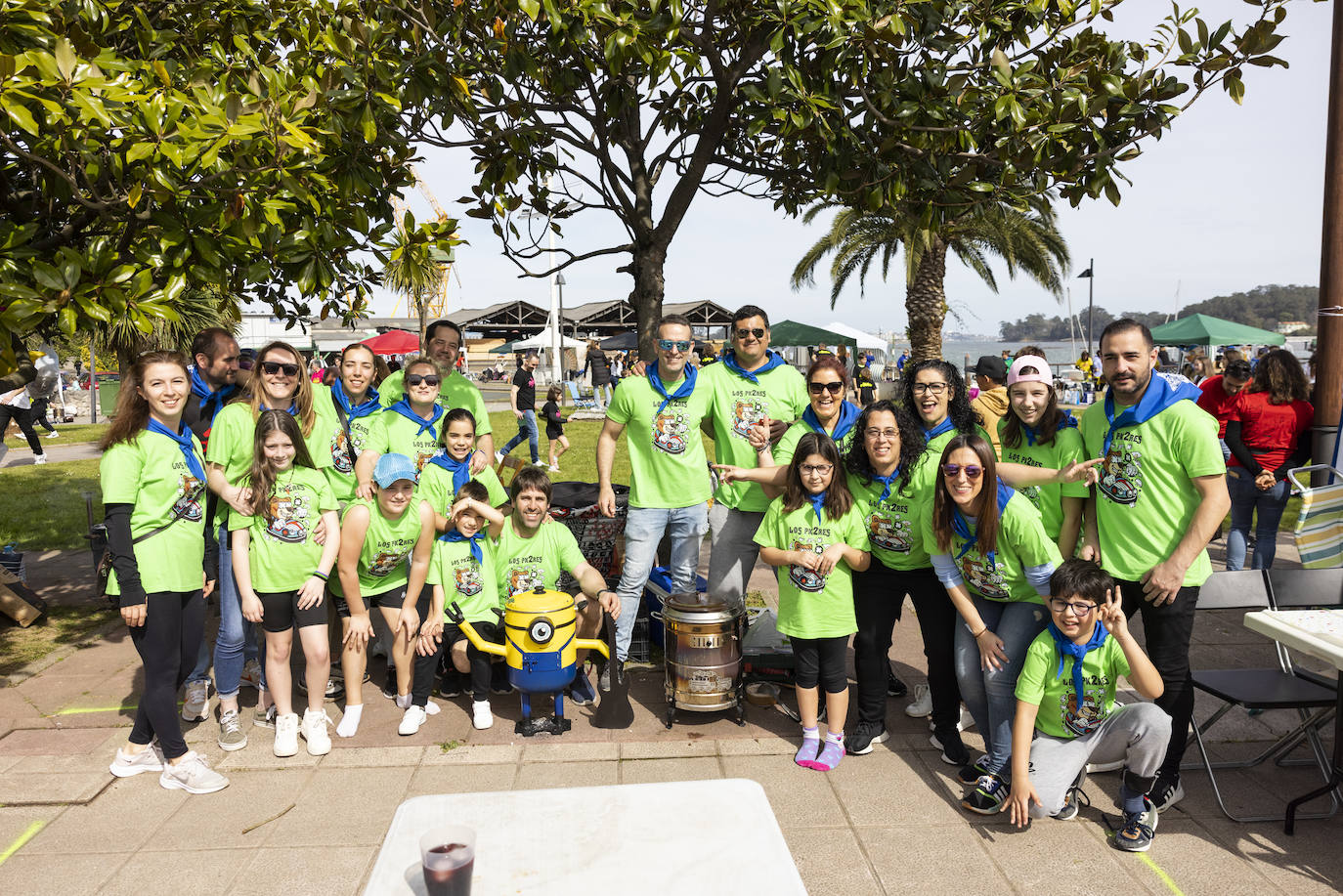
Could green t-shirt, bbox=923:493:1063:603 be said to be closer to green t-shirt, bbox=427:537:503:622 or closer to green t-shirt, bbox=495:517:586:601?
green t-shirt, bbox=495:517:586:601

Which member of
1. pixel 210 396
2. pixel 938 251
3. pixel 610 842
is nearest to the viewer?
pixel 610 842

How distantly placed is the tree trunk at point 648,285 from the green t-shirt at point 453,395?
1198mm

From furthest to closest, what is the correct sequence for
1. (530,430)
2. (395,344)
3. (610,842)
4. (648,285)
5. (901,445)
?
(395,344) → (530,430) → (648,285) → (901,445) → (610,842)

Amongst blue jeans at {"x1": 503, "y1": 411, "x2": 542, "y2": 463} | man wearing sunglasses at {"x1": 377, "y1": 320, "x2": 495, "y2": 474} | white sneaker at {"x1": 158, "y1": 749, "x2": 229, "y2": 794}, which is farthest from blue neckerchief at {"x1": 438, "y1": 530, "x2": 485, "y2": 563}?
blue jeans at {"x1": 503, "y1": 411, "x2": 542, "y2": 463}

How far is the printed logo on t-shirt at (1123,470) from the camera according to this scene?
11.8ft

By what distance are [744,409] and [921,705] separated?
1908mm

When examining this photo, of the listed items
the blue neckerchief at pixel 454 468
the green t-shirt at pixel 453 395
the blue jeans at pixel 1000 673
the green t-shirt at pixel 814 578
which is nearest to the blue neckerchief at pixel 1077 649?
the blue jeans at pixel 1000 673

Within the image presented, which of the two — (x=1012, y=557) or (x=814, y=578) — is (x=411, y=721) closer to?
(x=814, y=578)

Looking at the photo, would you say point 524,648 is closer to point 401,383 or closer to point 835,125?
point 401,383

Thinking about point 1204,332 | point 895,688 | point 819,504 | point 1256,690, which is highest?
point 1204,332

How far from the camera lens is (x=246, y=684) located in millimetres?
5184

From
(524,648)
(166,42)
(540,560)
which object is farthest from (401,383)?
(166,42)

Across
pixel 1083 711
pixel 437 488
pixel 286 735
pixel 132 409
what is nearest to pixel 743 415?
pixel 437 488

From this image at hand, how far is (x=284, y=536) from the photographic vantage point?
425 centimetres
